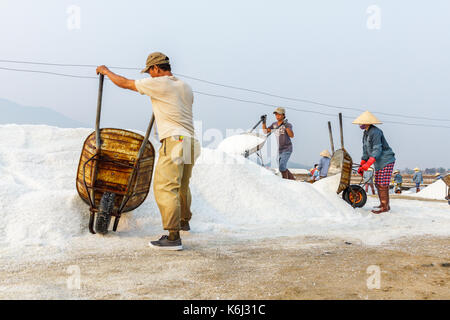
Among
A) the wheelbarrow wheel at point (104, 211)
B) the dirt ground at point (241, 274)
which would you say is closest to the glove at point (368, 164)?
the dirt ground at point (241, 274)

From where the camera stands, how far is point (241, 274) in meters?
2.79

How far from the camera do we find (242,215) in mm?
5594

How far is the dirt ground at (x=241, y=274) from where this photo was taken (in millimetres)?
2346

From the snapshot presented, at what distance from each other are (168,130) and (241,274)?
144 centimetres

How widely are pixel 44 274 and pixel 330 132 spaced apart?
21.2 feet

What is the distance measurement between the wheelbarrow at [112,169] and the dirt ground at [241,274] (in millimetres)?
636

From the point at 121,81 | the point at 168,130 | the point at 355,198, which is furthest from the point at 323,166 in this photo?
the point at 121,81

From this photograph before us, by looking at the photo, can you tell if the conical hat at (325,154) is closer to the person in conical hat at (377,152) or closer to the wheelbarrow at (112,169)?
the person in conical hat at (377,152)

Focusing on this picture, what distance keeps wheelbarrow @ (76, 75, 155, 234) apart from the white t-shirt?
0.37 m
